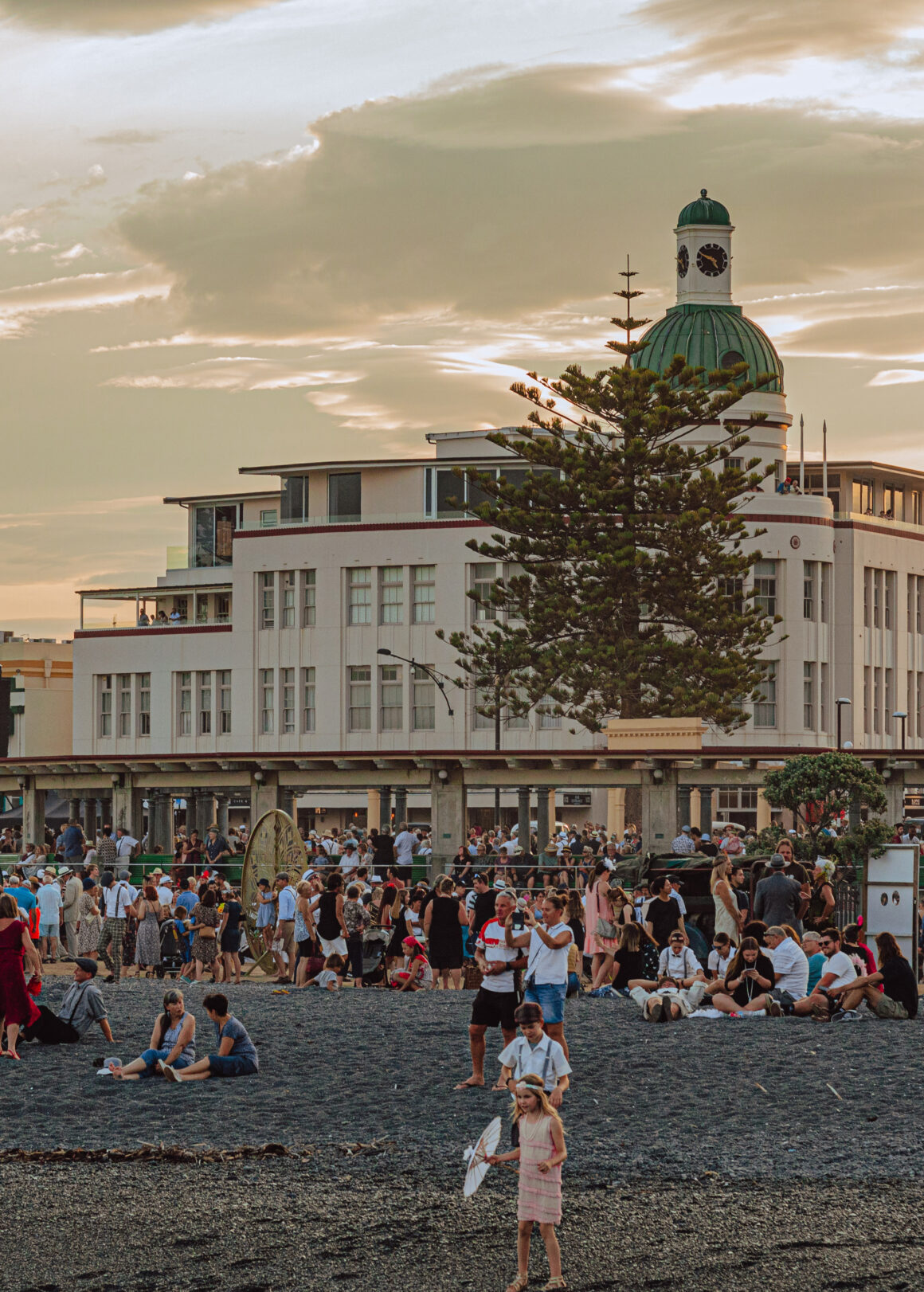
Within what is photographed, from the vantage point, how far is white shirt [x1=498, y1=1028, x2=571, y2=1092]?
1173cm

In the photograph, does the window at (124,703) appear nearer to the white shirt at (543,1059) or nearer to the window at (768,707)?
the window at (768,707)

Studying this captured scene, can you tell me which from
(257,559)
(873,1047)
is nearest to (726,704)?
(257,559)

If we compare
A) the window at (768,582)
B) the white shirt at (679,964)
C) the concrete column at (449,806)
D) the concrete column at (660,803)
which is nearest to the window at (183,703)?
the window at (768,582)

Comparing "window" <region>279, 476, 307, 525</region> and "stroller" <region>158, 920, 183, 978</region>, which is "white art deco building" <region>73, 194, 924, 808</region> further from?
"stroller" <region>158, 920, 183, 978</region>

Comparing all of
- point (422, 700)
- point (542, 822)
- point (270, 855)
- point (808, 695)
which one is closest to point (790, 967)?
point (270, 855)

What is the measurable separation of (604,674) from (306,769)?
341 inches

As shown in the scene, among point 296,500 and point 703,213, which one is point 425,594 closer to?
point 296,500

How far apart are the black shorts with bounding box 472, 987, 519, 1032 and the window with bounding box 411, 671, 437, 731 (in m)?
45.7

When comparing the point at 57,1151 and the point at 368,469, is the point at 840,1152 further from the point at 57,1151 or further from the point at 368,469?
the point at 368,469

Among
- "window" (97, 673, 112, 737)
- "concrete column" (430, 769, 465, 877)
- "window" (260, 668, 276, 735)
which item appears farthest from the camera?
"window" (97, 673, 112, 737)

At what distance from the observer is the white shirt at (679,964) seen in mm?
20312

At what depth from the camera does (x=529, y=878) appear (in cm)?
2812

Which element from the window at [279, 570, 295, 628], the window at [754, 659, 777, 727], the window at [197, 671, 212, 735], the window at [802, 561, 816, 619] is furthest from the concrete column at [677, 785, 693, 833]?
the window at [197, 671, 212, 735]

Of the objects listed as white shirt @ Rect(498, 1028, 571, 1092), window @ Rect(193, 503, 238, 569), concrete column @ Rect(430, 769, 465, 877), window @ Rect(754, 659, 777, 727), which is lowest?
white shirt @ Rect(498, 1028, 571, 1092)
